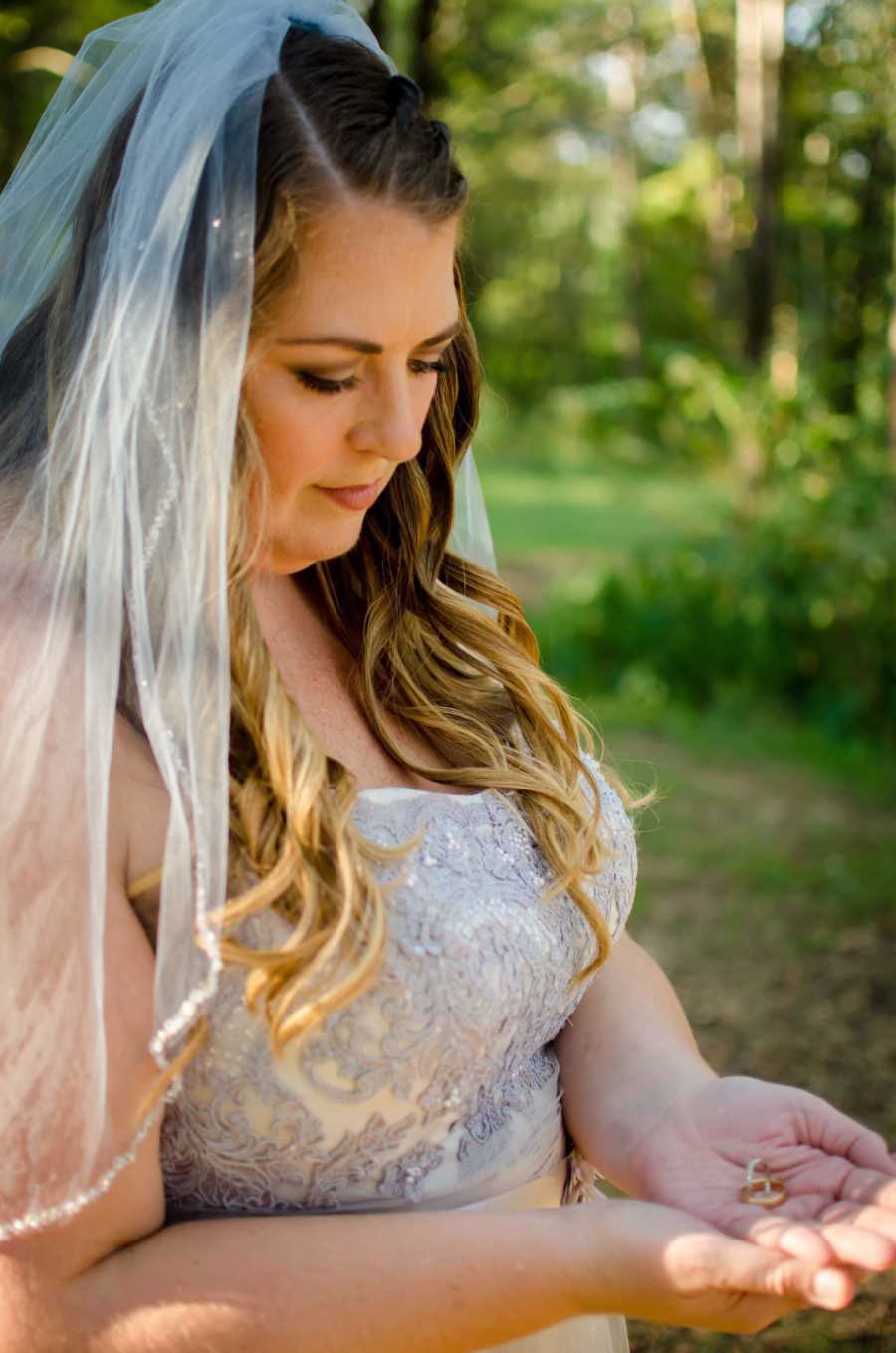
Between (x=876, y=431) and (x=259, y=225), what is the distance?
25.0ft

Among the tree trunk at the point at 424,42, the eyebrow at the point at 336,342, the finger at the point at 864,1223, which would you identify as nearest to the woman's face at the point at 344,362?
the eyebrow at the point at 336,342

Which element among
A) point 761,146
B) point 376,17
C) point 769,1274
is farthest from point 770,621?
point 769,1274

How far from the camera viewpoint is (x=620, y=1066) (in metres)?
1.94

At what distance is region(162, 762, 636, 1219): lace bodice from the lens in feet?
5.19

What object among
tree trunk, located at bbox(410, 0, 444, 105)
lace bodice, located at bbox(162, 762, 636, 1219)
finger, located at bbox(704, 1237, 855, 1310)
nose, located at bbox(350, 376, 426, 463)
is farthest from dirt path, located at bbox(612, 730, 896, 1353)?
tree trunk, located at bbox(410, 0, 444, 105)

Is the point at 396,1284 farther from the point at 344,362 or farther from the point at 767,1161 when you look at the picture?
the point at 344,362

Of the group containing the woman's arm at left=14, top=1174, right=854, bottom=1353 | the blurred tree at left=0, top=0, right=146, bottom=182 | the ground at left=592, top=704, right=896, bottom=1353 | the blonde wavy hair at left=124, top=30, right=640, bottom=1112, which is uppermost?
the blurred tree at left=0, top=0, right=146, bottom=182

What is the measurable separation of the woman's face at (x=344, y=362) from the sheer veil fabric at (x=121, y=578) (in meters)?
0.08

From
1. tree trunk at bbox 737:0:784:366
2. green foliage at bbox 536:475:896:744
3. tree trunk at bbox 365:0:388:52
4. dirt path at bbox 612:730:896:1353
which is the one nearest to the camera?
dirt path at bbox 612:730:896:1353

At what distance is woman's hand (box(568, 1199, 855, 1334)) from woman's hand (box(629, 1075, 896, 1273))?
0.06 meters

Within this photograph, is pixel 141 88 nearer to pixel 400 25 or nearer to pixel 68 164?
pixel 68 164

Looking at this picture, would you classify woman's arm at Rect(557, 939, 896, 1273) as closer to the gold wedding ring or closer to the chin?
the gold wedding ring

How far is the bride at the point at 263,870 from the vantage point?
1446mm

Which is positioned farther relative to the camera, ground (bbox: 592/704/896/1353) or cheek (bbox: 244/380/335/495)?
ground (bbox: 592/704/896/1353)
